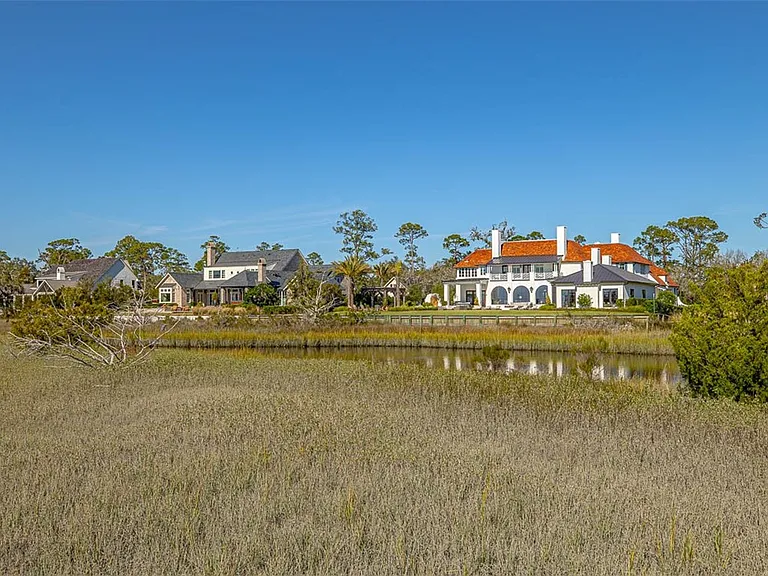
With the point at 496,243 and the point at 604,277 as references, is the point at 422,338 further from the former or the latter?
the point at 496,243

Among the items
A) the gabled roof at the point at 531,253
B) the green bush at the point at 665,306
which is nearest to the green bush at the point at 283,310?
the green bush at the point at 665,306

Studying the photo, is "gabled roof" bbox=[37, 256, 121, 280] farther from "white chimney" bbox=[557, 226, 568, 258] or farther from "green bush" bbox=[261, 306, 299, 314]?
"white chimney" bbox=[557, 226, 568, 258]

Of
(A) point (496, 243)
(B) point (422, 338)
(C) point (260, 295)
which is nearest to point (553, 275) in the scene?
(A) point (496, 243)

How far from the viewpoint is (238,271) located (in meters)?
71.0

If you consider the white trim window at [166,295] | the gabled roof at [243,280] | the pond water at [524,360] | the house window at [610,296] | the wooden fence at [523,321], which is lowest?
the pond water at [524,360]

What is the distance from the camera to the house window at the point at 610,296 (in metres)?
55.6

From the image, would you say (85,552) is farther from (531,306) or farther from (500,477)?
(531,306)

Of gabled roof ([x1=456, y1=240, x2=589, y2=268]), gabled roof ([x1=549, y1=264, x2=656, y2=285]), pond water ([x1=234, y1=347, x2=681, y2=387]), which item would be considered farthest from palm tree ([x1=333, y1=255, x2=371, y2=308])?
pond water ([x1=234, y1=347, x2=681, y2=387])

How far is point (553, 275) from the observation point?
198ft

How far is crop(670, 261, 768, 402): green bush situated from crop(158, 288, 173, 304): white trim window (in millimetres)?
64001

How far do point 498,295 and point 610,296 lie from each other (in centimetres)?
1143

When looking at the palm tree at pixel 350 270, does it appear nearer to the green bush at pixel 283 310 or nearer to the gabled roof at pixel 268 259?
the gabled roof at pixel 268 259

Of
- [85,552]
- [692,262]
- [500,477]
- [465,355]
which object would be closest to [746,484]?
[500,477]

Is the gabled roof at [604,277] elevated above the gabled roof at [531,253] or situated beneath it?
situated beneath
